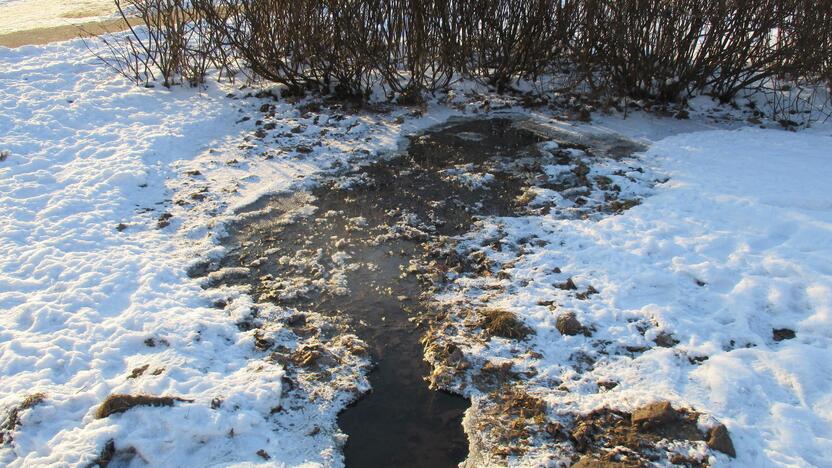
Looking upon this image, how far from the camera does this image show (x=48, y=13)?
1139cm

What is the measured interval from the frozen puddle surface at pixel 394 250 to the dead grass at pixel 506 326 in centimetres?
41

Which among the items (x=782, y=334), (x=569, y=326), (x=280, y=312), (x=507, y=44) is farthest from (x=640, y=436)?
(x=507, y=44)

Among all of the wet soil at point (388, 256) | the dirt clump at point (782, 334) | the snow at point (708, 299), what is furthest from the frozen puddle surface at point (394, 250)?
the dirt clump at point (782, 334)

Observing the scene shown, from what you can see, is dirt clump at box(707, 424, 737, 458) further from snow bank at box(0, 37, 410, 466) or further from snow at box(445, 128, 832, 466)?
snow bank at box(0, 37, 410, 466)

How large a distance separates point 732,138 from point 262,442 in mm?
5446

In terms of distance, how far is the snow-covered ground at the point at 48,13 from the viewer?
10445 millimetres

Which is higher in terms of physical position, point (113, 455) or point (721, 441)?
point (721, 441)

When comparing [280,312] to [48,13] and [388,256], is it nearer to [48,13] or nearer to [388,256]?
[388,256]

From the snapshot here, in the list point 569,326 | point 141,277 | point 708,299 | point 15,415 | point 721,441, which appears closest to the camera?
point 721,441

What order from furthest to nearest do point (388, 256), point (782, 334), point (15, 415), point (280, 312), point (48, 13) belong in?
1. point (48, 13)
2. point (388, 256)
3. point (280, 312)
4. point (782, 334)
5. point (15, 415)

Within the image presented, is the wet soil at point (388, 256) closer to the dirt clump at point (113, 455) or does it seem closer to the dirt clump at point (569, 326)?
the dirt clump at point (569, 326)

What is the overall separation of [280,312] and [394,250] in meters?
1.10

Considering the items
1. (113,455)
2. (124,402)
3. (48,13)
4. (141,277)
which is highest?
(48,13)

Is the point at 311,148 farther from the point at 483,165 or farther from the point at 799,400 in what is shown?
the point at 799,400
